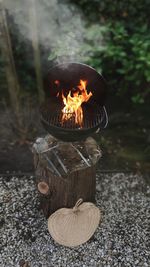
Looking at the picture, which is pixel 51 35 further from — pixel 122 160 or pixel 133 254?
pixel 133 254

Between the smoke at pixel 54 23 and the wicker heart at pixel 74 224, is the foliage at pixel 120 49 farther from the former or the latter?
the wicker heart at pixel 74 224

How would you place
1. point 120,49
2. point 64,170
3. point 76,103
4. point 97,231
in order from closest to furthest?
point 64,170 < point 76,103 < point 97,231 < point 120,49

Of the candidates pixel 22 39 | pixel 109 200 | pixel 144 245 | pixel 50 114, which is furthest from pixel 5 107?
pixel 144 245

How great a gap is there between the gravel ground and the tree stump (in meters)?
0.40

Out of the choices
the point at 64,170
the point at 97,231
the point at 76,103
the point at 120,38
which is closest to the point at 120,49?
the point at 120,38

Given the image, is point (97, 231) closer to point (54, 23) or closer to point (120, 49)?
point (120, 49)

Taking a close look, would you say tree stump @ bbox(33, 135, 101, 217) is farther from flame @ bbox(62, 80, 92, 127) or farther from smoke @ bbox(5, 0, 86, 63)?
smoke @ bbox(5, 0, 86, 63)

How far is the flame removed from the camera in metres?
3.57

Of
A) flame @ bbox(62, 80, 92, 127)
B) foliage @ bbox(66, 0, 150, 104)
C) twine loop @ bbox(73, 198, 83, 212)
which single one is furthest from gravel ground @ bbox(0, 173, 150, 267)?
foliage @ bbox(66, 0, 150, 104)

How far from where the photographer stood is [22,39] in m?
5.27

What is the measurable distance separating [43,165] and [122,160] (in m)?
1.66

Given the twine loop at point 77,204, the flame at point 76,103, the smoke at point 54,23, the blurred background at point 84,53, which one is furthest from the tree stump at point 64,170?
the smoke at point 54,23

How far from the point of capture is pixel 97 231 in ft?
12.8

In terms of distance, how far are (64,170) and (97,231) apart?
98 centimetres
